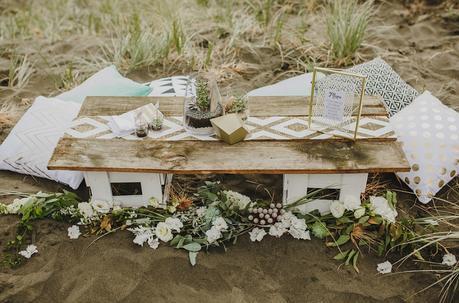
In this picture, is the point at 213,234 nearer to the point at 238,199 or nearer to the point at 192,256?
the point at 192,256

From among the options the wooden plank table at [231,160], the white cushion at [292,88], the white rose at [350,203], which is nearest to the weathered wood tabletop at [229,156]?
the wooden plank table at [231,160]

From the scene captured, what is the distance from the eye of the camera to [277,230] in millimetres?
2750

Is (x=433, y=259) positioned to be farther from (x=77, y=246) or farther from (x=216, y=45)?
(x=216, y=45)

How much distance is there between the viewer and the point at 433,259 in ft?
8.63

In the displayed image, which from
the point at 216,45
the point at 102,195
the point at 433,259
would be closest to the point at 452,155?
the point at 433,259

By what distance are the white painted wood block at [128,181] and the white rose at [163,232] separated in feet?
0.65

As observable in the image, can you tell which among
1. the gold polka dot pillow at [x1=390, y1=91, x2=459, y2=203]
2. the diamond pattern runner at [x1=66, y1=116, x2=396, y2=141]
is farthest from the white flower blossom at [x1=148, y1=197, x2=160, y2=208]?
the gold polka dot pillow at [x1=390, y1=91, x2=459, y2=203]

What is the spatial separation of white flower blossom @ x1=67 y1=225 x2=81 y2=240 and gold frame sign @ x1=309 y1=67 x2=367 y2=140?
4.67ft

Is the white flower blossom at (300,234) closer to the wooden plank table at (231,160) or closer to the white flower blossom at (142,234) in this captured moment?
the wooden plank table at (231,160)

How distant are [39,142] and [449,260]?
97.1 inches

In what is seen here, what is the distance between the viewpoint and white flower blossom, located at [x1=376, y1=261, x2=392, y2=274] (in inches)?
101

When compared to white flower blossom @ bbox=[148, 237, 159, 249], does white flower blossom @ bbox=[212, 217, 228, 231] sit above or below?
above

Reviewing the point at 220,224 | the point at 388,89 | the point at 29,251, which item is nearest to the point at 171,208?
the point at 220,224

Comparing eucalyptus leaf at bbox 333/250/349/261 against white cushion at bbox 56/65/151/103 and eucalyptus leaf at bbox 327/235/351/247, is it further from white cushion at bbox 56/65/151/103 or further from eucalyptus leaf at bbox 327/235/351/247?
white cushion at bbox 56/65/151/103
